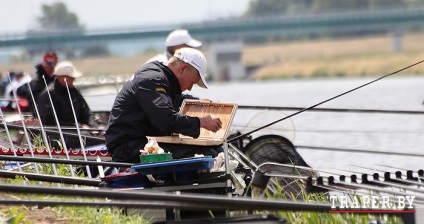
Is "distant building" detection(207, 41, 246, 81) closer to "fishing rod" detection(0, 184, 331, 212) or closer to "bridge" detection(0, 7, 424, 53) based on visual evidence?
"bridge" detection(0, 7, 424, 53)

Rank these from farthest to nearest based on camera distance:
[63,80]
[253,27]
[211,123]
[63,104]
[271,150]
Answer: [253,27] → [63,80] → [63,104] → [271,150] → [211,123]

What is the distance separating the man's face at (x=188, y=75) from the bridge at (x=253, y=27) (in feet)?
267

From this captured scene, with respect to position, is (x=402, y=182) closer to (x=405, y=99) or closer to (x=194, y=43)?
(x=194, y=43)

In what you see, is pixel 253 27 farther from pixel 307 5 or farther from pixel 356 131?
pixel 356 131

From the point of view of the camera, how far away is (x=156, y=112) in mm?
8086

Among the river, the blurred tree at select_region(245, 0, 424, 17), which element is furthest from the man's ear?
the blurred tree at select_region(245, 0, 424, 17)

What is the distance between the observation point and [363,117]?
1075 inches

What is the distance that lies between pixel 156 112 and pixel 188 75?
447mm

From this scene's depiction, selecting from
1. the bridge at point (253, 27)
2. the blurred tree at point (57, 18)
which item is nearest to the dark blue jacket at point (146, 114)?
the bridge at point (253, 27)

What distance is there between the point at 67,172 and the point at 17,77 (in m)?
13.6

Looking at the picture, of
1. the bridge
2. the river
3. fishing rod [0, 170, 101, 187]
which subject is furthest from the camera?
the bridge

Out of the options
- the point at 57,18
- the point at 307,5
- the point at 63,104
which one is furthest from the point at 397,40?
the point at 63,104

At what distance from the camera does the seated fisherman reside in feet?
26.4

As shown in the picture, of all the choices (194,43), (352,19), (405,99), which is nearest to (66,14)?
A: (352,19)
